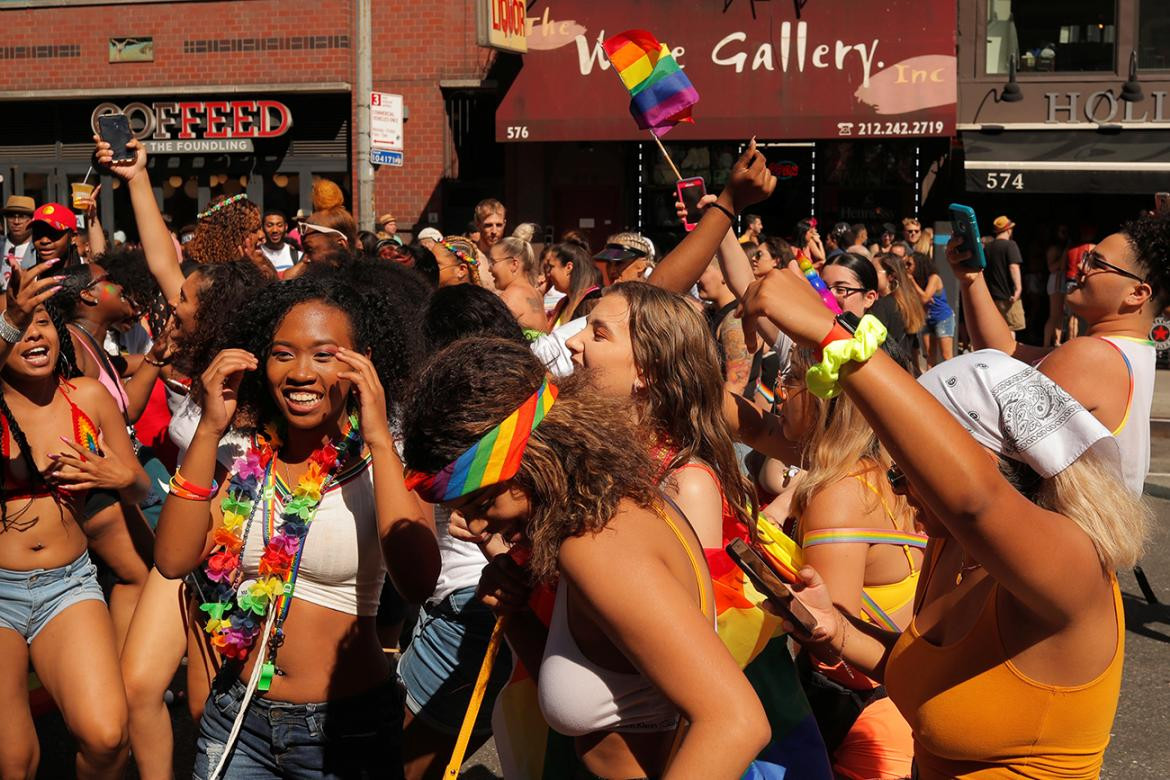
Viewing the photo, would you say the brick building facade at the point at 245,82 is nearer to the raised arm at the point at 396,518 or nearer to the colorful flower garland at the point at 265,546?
the colorful flower garland at the point at 265,546

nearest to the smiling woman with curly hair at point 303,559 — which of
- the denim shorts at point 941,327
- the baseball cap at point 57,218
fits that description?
the baseball cap at point 57,218

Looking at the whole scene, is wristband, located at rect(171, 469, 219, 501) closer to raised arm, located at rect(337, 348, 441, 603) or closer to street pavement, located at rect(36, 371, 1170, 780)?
raised arm, located at rect(337, 348, 441, 603)

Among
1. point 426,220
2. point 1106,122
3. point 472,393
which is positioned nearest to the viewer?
point 472,393

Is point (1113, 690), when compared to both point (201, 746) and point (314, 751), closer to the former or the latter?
point (314, 751)

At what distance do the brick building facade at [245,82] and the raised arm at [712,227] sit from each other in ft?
54.2

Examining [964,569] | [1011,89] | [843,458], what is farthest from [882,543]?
[1011,89]

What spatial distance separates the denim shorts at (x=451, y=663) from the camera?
13.0ft

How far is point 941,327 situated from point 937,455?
13.2 meters

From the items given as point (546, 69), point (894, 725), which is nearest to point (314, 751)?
point (894, 725)

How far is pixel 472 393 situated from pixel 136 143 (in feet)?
12.7

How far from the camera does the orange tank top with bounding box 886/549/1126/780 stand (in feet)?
8.12

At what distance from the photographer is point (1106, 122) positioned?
1894 centimetres

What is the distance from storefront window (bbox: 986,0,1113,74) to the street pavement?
13.8 meters

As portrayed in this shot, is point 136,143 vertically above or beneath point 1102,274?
above
